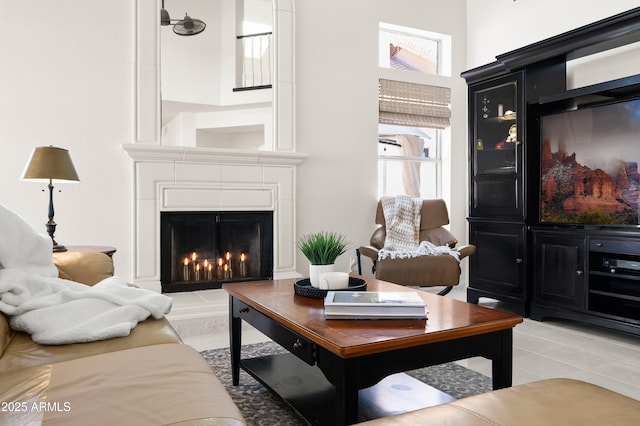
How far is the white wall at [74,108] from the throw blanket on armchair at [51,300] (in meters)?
1.66

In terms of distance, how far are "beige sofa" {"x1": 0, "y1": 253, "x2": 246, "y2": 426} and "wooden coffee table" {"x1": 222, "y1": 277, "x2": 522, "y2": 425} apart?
0.37 metres

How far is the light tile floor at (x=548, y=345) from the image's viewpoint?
2.45 meters

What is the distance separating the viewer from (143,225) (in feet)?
11.8

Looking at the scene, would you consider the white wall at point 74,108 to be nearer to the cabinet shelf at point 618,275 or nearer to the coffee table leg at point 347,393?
the coffee table leg at point 347,393

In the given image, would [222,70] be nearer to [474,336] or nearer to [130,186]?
[130,186]

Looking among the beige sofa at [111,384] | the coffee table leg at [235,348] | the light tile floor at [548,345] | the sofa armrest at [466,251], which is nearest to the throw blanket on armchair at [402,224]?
the sofa armrest at [466,251]

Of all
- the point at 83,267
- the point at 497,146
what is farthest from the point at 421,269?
the point at 83,267

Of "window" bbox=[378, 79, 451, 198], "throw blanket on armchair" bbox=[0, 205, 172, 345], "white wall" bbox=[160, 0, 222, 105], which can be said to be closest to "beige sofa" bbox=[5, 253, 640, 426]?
"throw blanket on armchair" bbox=[0, 205, 172, 345]

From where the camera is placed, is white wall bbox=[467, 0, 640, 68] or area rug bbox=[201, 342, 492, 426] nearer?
area rug bbox=[201, 342, 492, 426]

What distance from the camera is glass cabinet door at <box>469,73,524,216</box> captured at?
384 centimetres

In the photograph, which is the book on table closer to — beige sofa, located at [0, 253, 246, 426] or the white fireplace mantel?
beige sofa, located at [0, 253, 246, 426]

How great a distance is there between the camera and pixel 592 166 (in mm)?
3369

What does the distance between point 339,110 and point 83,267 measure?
281 centimetres

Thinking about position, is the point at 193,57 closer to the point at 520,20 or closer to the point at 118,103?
the point at 118,103
